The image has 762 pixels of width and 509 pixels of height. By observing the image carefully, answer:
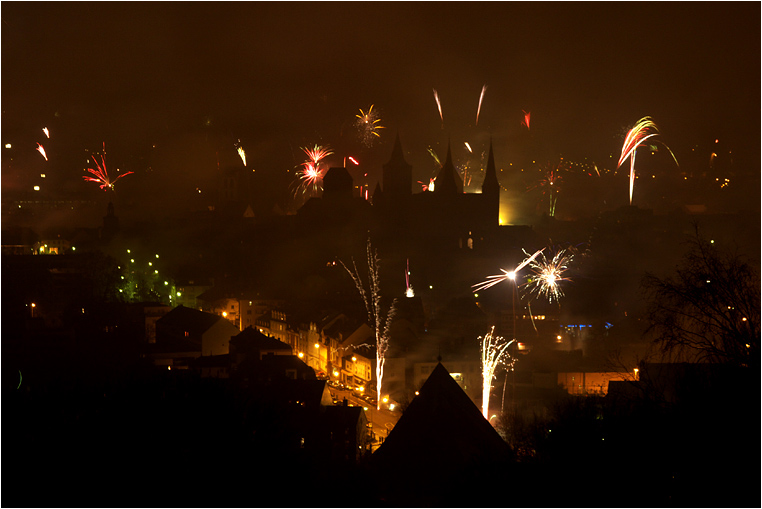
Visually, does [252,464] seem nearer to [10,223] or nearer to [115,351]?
[115,351]

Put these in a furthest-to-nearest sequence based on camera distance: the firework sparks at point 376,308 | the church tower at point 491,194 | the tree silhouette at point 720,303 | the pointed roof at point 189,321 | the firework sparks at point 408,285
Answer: the church tower at point 491,194 → the firework sparks at point 408,285 → the firework sparks at point 376,308 → the pointed roof at point 189,321 → the tree silhouette at point 720,303

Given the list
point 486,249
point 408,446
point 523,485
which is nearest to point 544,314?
point 486,249

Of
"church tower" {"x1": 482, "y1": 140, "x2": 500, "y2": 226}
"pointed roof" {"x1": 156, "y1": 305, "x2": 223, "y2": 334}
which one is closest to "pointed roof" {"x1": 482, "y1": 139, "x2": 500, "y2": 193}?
"church tower" {"x1": 482, "y1": 140, "x2": 500, "y2": 226}

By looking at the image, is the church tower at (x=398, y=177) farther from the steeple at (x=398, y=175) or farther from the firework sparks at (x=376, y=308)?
the firework sparks at (x=376, y=308)

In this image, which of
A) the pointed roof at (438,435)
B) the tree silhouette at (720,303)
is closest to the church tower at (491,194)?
the pointed roof at (438,435)

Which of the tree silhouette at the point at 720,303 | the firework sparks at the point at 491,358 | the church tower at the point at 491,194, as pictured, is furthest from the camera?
the church tower at the point at 491,194

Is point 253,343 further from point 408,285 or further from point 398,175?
point 398,175
